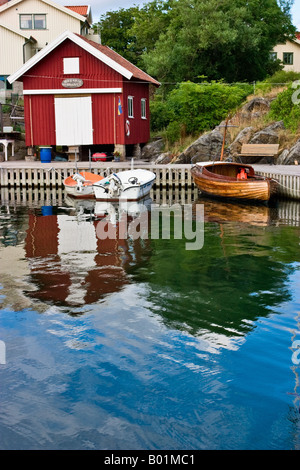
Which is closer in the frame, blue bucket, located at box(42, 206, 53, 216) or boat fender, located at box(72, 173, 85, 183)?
blue bucket, located at box(42, 206, 53, 216)

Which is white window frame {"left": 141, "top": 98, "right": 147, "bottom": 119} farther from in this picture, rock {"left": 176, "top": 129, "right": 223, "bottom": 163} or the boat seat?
the boat seat

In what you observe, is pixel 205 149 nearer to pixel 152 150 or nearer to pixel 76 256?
pixel 152 150

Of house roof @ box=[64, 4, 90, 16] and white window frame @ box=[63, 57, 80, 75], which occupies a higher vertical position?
house roof @ box=[64, 4, 90, 16]

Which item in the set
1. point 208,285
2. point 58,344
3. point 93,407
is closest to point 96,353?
point 58,344

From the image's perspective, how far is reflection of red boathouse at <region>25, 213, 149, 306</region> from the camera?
13.9 m

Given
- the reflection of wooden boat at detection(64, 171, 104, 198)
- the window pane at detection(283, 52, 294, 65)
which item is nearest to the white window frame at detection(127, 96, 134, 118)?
the reflection of wooden boat at detection(64, 171, 104, 198)

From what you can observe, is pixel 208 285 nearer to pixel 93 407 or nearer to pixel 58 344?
pixel 58 344

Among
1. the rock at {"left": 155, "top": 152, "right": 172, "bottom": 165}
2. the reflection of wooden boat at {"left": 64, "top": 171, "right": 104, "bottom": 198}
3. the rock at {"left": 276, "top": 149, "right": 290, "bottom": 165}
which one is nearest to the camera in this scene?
the reflection of wooden boat at {"left": 64, "top": 171, "right": 104, "bottom": 198}

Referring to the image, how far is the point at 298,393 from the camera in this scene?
8.94 m

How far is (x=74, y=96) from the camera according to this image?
3594 cm

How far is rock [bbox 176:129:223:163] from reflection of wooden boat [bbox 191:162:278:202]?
18.0 feet

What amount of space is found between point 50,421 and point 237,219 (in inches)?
650

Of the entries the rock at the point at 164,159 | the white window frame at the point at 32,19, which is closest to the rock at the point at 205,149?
the rock at the point at 164,159

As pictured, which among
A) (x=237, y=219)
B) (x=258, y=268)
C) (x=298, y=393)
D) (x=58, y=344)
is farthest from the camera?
(x=237, y=219)
